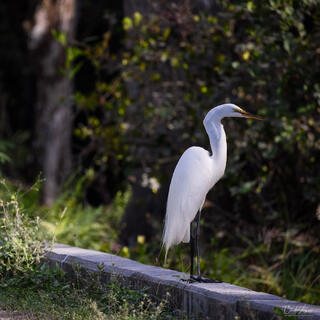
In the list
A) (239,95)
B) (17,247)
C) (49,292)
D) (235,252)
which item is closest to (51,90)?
(239,95)

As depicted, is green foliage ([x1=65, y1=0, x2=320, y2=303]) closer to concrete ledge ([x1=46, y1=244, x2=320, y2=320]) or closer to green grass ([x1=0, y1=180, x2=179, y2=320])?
concrete ledge ([x1=46, y1=244, x2=320, y2=320])

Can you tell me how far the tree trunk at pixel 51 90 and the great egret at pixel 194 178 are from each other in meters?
6.19

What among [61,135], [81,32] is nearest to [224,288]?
[61,135]

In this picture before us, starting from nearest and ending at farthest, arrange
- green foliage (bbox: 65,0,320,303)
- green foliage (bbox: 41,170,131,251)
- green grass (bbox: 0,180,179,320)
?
green grass (bbox: 0,180,179,320) < green foliage (bbox: 65,0,320,303) < green foliage (bbox: 41,170,131,251)

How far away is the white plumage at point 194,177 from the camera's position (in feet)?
12.5

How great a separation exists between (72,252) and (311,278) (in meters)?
2.44

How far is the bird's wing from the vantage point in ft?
12.5

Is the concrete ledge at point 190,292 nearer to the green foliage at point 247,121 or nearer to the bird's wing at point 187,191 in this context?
the bird's wing at point 187,191

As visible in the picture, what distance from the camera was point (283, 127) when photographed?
547 cm

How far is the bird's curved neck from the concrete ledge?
85cm

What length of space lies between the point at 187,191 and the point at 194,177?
11 cm

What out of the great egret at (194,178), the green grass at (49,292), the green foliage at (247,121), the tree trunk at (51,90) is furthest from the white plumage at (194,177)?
the tree trunk at (51,90)

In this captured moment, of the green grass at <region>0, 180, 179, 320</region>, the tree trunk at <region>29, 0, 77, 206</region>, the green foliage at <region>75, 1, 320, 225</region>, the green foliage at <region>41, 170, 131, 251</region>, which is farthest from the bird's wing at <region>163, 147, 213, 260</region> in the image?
the tree trunk at <region>29, 0, 77, 206</region>

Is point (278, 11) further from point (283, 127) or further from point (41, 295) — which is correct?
point (41, 295)
